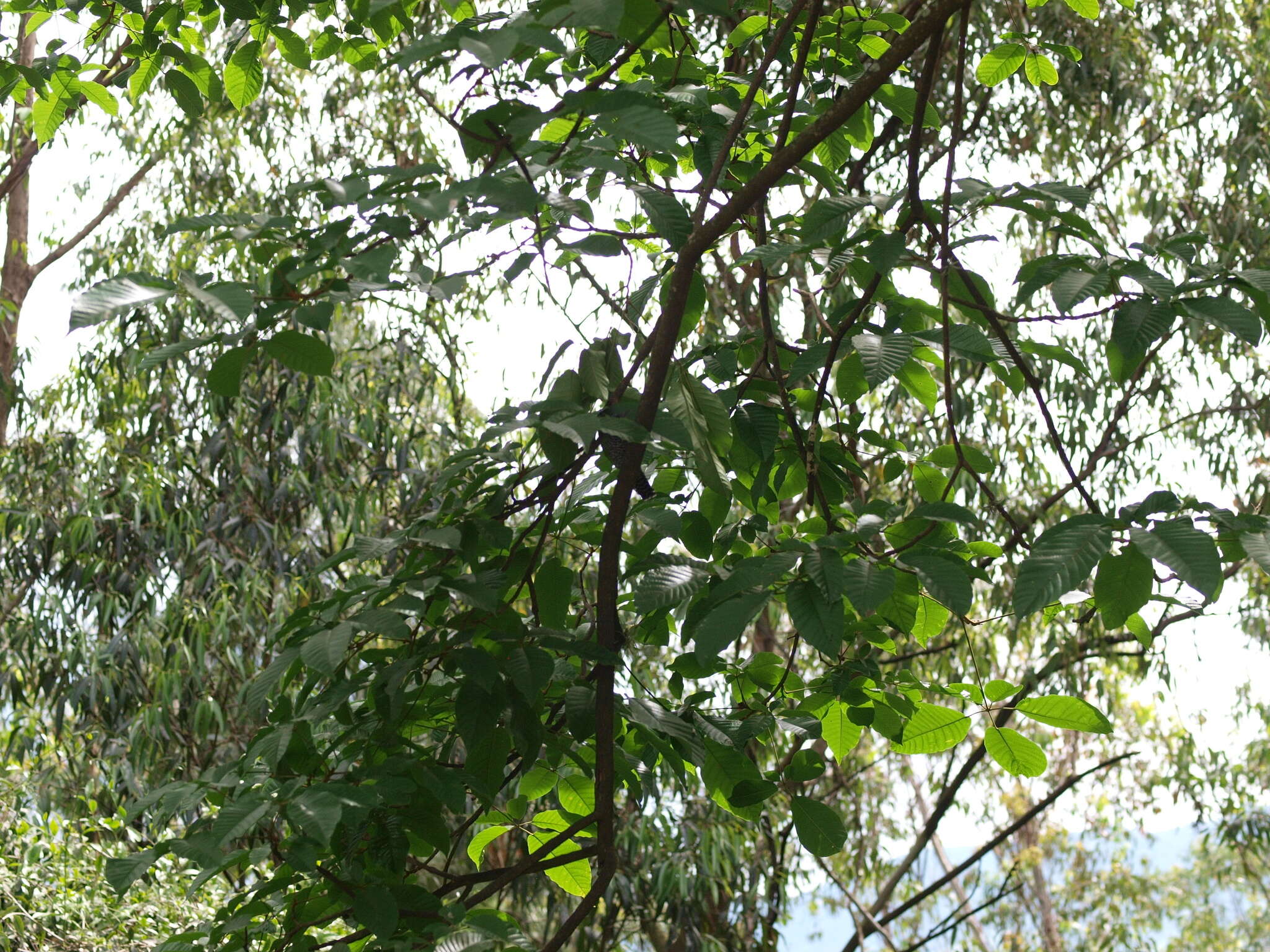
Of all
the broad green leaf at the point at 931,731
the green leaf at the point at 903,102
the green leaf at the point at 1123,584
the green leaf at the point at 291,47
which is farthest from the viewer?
the green leaf at the point at 291,47

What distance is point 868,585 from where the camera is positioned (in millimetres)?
829

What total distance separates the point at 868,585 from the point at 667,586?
184mm

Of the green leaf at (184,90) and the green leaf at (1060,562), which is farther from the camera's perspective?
the green leaf at (184,90)

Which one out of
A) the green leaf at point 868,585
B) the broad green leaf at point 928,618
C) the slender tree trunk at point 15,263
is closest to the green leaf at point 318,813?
the green leaf at point 868,585

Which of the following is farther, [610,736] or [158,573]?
[158,573]

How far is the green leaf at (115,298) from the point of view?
2.10 ft

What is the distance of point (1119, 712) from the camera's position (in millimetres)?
7938

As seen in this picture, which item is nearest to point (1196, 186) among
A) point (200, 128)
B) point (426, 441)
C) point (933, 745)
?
point (426, 441)

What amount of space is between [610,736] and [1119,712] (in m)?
7.75

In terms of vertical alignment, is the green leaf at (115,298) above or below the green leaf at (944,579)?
below

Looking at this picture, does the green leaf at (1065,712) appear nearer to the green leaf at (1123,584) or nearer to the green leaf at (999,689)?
the green leaf at (999,689)

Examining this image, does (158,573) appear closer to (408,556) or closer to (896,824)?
(408,556)

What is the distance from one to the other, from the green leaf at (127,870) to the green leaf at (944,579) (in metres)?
0.57

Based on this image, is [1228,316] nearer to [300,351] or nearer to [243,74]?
[300,351]
